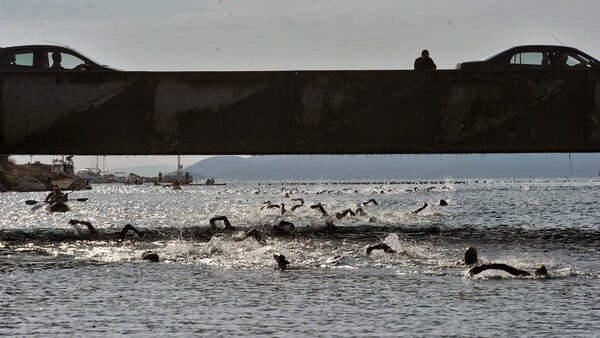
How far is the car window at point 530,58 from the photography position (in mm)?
37031

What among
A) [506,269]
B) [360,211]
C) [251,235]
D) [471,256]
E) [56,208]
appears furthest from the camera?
[56,208]

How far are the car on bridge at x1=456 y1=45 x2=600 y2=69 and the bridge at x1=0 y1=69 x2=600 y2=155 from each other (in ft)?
1.05

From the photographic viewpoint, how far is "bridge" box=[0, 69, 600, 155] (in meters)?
37.0

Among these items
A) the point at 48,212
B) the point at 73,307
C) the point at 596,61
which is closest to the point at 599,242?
the point at 596,61

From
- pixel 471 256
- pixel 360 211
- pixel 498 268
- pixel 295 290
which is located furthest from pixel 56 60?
pixel 360 211

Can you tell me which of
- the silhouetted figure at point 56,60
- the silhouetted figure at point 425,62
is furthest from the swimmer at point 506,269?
the silhouetted figure at point 56,60

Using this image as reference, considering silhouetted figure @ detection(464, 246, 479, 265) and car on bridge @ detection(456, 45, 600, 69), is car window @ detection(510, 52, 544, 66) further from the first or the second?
silhouetted figure @ detection(464, 246, 479, 265)

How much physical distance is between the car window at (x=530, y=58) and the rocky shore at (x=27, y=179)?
129 m

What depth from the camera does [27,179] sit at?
16575 centimetres

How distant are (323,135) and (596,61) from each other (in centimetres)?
1063

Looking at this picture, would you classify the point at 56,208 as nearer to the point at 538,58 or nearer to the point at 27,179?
the point at 538,58

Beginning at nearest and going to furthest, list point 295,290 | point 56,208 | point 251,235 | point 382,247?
1. point 295,290
2. point 382,247
3. point 251,235
4. point 56,208

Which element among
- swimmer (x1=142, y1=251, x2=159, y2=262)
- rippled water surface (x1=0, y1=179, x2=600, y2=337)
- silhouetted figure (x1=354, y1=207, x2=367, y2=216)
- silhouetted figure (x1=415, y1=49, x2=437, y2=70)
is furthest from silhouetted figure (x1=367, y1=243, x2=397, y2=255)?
silhouetted figure (x1=354, y1=207, x2=367, y2=216)

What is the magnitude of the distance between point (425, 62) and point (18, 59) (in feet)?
50.8
